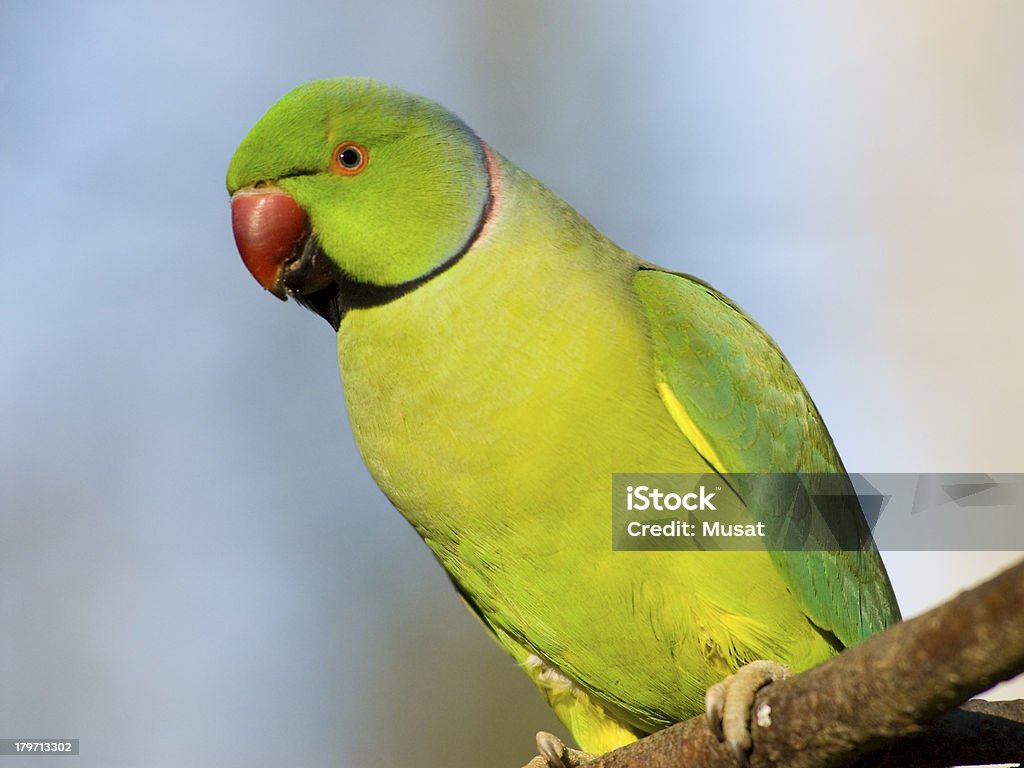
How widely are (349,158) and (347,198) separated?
111 mm

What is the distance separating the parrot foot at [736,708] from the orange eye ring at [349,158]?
5.02 feet

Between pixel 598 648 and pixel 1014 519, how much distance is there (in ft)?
12.2

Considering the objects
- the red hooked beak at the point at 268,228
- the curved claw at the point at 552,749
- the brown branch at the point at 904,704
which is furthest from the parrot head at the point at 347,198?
the brown branch at the point at 904,704

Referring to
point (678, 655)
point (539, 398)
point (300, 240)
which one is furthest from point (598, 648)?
point (300, 240)

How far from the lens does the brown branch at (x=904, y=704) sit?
141cm

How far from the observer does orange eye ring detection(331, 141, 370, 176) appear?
9.00ft

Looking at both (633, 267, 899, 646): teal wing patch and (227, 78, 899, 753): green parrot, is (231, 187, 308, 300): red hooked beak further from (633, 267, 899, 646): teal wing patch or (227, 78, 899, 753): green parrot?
(633, 267, 899, 646): teal wing patch

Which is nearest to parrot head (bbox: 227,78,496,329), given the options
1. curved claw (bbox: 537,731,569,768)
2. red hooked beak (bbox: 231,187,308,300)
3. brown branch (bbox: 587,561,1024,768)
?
red hooked beak (bbox: 231,187,308,300)

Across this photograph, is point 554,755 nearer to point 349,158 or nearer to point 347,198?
point 347,198

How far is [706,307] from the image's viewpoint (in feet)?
9.07

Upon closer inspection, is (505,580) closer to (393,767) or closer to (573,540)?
(573,540)

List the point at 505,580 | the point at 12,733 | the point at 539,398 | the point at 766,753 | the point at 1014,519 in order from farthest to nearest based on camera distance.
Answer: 1. the point at 12,733
2. the point at 1014,519
3. the point at 505,580
4. the point at 539,398
5. the point at 766,753

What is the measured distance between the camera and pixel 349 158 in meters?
2.75

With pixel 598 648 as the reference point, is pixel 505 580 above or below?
above
